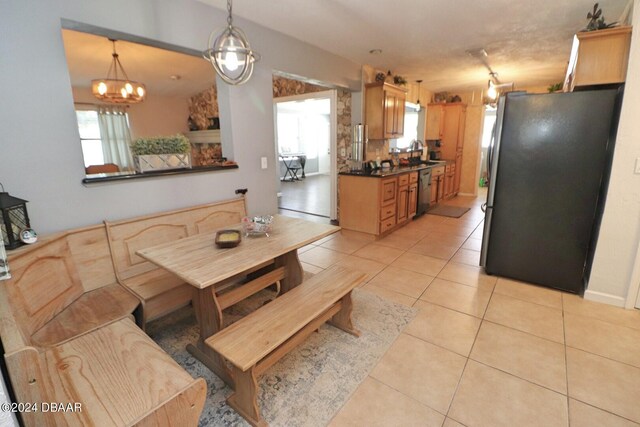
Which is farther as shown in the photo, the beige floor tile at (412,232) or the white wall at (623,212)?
the beige floor tile at (412,232)

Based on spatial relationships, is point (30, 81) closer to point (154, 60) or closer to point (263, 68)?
point (263, 68)

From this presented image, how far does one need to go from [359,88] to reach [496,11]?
214 centimetres

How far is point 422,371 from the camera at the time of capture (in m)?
1.81

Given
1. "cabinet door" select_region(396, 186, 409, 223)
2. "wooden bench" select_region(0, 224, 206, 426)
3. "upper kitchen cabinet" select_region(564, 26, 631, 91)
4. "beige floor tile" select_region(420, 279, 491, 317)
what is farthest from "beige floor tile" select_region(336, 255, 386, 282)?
Answer: "upper kitchen cabinet" select_region(564, 26, 631, 91)

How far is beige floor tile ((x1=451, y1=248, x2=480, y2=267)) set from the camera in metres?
3.42

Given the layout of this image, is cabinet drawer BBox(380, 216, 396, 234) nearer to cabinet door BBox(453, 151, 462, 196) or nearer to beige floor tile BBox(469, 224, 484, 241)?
beige floor tile BBox(469, 224, 484, 241)

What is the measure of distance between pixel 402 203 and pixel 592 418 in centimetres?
340

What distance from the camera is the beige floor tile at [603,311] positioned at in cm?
227

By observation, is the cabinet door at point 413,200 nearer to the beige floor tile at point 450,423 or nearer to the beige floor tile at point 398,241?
the beige floor tile at point 398,241

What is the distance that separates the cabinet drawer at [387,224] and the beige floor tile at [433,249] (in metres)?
0.49

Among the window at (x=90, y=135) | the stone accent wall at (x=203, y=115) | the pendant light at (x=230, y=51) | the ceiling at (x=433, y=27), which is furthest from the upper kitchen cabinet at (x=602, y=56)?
the window at (x=90, y=135)

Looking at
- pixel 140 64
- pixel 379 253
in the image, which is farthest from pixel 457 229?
pixel 140 64

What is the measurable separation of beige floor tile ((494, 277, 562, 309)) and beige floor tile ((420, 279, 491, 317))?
22 cm

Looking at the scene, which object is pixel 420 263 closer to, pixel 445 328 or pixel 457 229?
pixel 445 328
